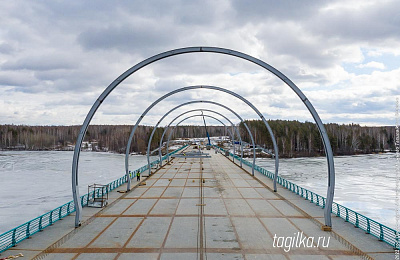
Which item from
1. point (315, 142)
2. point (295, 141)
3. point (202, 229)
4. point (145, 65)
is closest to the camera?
point (202, 229)

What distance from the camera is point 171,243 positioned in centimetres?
1319

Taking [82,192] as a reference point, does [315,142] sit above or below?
above

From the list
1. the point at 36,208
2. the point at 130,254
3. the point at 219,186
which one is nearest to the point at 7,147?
the point at 36,208

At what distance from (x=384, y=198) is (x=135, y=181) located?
27.8 metres

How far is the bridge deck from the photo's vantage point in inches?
477

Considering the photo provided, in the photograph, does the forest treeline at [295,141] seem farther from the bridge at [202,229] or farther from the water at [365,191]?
the bridge at [202,229]

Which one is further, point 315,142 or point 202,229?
point 315,142

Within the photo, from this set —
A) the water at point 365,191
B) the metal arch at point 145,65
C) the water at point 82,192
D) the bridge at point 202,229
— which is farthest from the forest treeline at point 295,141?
the metal arch at point 145,65

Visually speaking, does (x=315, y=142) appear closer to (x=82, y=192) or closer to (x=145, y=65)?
(x=82, y=192)

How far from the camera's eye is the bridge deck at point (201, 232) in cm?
1212

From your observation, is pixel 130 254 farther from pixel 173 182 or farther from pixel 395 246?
pixel 173 182

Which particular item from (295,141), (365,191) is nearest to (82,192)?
(365,191)

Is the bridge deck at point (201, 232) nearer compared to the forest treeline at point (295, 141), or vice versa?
the bridge deck at point (201, 232)

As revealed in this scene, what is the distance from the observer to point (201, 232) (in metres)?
14.7
